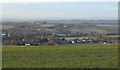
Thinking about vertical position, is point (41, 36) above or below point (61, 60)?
above

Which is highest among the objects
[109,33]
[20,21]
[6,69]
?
[20,21]

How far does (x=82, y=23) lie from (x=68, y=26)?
4129mm

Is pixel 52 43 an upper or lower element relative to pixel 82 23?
lower

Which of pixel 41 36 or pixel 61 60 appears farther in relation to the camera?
pixel 41 36

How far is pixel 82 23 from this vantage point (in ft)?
101

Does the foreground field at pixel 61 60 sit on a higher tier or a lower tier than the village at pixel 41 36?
lower

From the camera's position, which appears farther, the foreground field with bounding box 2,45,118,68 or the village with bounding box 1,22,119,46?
the village with bounding box 1,22,119,46

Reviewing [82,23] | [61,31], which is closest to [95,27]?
[82,23]

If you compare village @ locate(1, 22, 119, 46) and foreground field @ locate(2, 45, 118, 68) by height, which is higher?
village @ locate(1, 22, 119, 46)

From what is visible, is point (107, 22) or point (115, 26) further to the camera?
point (107, 22)

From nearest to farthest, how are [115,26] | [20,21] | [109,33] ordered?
[20,21] → [109,33] → [115,26]

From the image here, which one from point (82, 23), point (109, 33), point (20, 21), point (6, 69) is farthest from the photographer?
point (82, 23)

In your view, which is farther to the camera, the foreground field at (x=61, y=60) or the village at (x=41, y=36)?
the village at (x=41, y=36)

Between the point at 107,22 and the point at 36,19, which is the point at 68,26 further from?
the point at 107,22
